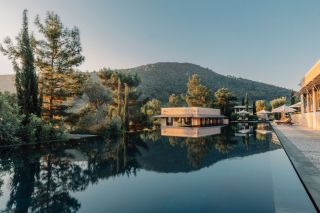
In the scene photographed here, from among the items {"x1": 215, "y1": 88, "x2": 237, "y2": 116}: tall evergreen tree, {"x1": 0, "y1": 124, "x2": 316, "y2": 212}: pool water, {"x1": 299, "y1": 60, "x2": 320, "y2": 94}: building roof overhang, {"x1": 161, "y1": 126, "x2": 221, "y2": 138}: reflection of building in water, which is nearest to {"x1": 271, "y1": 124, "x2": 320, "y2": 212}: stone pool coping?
{"x1": 0, "y1": 124, "x2": 316, "y2": 212}: pool water

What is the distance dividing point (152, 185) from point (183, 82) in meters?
87.4

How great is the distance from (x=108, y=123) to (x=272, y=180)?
19205 millimetres

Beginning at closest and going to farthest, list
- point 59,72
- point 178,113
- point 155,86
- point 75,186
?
point 75,186, point 59,72, point 178,113, point 155,86

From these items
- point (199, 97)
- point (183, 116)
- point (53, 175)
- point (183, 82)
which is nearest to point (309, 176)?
point (53, 175)

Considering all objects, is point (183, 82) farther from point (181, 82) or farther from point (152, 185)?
point (152, 185)

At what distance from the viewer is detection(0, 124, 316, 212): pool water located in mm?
5129

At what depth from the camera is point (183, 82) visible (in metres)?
93.2

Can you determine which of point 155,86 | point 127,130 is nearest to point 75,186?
point 127,130

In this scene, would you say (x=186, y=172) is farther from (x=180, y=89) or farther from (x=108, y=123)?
(x=180, y=89)

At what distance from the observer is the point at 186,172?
27.9 ft

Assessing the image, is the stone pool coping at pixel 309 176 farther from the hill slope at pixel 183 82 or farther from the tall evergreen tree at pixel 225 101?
the hill slope at pixel 183 82

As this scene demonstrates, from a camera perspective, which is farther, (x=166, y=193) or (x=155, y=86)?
(x=155, y=86)

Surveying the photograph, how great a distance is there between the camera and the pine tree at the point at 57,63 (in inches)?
868

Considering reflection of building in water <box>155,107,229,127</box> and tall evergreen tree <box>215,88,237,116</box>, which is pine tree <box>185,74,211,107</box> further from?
reflection of building in water <box>155,107,229,127</box>
